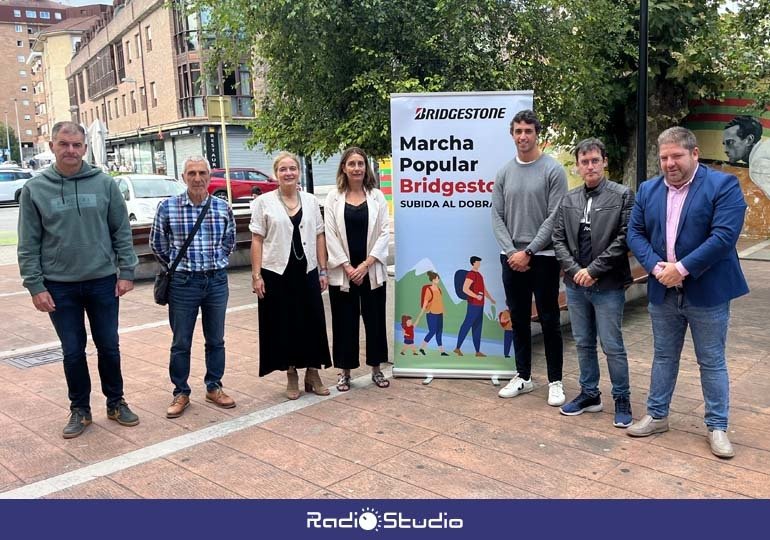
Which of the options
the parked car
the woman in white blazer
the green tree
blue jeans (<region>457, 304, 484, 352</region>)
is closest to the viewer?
the woman in white blazer

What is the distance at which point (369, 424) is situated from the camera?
4.34 meters

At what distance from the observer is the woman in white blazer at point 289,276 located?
4.62 meters

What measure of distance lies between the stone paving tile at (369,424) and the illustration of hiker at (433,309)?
946mm

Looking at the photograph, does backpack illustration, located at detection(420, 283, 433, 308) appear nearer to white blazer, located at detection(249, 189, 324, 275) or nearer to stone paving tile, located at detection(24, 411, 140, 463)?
white blazer, located at detection(249, 189, 324, 275)

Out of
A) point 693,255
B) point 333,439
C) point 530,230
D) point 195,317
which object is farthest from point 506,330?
point 195,317

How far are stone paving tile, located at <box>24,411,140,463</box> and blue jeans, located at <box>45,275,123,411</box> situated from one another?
174mm

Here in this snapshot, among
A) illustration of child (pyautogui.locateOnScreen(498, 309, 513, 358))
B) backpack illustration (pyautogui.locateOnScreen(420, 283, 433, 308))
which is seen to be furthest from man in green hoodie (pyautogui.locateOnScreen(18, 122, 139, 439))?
illustration of child (pyautogui.locateOnScreen(498, 309, 513, 358))

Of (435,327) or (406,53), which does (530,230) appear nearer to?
(435,327)

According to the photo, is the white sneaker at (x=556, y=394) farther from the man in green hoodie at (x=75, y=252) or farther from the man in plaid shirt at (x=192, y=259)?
the man in green hoodie at (x=75, y=252)

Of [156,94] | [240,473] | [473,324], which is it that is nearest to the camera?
[240,473]

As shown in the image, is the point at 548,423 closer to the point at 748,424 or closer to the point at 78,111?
the point at 748,424

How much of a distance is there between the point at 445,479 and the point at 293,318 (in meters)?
1.74

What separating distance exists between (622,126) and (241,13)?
26.3 feet

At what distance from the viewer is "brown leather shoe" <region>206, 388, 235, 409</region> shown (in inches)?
185
